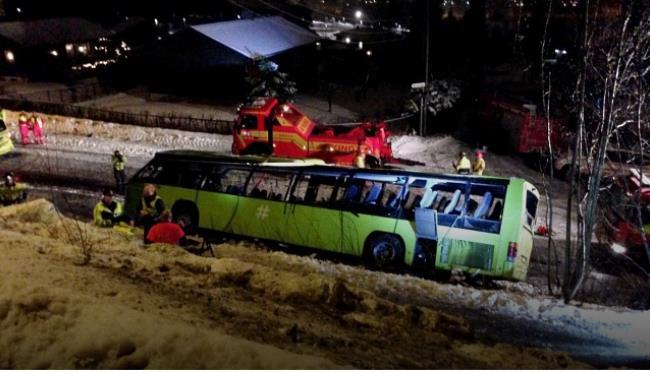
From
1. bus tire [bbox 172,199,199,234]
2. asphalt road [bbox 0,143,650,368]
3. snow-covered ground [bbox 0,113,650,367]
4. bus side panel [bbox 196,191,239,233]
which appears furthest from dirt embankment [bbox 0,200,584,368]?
bus tire [bbox 172,199,199,234]

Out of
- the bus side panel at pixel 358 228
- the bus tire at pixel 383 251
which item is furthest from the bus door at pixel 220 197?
the bus tire at pixel 383 251

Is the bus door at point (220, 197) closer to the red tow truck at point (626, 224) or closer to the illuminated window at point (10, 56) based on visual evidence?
the red tow truck at point (626, 224)

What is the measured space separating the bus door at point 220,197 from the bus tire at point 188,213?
18 centimetres

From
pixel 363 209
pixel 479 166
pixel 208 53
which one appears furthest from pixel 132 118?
pixel 363 209

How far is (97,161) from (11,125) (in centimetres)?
884

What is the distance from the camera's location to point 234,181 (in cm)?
1405

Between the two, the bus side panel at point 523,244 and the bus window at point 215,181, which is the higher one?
the bus window at point 215,181

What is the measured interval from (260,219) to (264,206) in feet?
1.11

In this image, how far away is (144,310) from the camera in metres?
7.86

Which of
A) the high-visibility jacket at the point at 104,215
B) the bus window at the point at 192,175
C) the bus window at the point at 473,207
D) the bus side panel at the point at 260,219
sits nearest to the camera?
the bus window at the point at 473,207

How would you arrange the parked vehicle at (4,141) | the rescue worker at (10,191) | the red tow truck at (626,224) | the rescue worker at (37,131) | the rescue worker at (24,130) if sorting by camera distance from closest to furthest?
the red tow truck at (626,224)
the rescue worker at (10,191)
the parked vehicle at (4,141)
the rescue worker at (24,130)
the rescue worker at (37,131)

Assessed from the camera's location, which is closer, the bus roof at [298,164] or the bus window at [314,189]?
the bus roof at [298,164]

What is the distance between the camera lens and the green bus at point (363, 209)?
1165 cm

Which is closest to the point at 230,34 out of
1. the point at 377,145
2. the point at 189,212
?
the point at 377,145
